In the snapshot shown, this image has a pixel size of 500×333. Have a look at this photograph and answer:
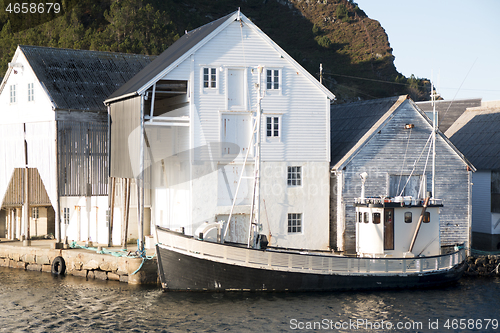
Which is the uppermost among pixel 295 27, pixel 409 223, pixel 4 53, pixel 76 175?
pixel 295 27

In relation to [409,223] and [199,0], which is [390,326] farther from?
[199,0]

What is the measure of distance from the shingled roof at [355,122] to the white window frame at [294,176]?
1959 millimetres

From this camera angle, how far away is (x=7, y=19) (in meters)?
62.2

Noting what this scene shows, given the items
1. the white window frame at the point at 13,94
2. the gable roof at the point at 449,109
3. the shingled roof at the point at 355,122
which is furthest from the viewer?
the gable roof at the point at 449,109

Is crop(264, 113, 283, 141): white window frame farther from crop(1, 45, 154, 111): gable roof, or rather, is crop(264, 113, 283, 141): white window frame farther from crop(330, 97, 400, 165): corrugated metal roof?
crop(1, 45, 154, 111): gable roof

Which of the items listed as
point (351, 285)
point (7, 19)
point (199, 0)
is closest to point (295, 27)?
point (199, 0)

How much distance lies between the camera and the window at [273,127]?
90.7ft

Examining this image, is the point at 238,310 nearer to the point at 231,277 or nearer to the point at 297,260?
the point at 231,277

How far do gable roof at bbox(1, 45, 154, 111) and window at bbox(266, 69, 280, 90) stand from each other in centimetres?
891

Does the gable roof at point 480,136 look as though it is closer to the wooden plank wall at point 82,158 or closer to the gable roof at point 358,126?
the gable roof at point 358,126

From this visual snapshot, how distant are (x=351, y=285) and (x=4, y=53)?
139ft

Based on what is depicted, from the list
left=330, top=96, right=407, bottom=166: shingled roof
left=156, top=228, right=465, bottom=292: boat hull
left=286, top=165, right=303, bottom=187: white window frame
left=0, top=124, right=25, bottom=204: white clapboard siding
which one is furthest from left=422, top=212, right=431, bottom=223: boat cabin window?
left=0, top=124, right=25, bottom=204: white clapboard siding

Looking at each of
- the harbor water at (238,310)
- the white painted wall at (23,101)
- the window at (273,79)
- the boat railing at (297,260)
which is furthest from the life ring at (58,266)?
the window at (273,79)

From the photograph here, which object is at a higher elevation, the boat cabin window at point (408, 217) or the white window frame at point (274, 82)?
the white window frame at point (274, 82)
